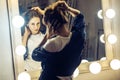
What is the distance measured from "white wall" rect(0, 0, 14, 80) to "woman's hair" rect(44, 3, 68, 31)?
0.60 feet

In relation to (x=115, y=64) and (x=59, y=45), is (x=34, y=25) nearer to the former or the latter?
(x=59, y=45)

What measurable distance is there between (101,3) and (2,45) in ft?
1.76

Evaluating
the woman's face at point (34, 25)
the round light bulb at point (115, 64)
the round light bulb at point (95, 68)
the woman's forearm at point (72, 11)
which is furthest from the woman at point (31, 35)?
the round light bulb at point (115, 64)

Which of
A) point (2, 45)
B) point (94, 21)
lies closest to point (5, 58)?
point (2, 45)

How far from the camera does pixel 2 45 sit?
1.20m

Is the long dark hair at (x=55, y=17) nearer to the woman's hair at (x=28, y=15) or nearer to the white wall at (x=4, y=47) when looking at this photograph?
the woman's hair at (x=28, y=15)

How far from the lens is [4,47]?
Result: 47.4 inches

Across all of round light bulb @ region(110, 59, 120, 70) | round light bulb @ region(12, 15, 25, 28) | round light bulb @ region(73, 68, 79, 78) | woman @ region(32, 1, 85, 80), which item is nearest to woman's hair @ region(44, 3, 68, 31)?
woman @ region(32, 1, 85, 80)

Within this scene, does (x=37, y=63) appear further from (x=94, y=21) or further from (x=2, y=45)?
(x=94, y=21)

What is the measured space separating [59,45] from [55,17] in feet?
0.43

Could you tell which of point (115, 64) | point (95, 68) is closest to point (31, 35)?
point (95, 68)

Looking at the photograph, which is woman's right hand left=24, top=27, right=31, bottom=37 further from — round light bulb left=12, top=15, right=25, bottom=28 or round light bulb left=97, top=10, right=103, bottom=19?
round light bulb left=97, top=10, right=103, bottom=19

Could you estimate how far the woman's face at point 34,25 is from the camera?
4.05 ft

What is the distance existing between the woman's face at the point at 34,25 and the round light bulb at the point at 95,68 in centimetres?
33
